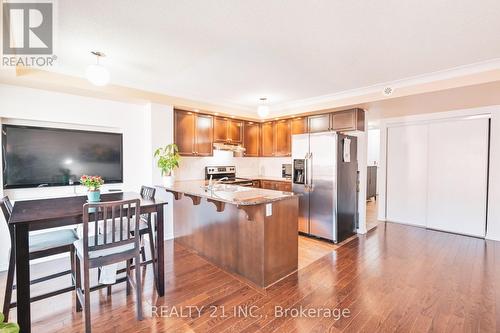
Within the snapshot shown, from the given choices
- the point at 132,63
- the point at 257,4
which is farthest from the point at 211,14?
the point at 132,63

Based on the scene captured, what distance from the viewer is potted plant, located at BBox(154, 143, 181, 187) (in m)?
3.91

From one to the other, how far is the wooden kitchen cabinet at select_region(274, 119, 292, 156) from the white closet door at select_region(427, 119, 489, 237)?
2867mm

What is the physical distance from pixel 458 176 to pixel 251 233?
14.6 ft

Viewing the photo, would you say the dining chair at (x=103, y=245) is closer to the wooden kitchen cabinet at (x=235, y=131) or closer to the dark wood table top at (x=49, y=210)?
the dark wood table top at (x=49, y=210)

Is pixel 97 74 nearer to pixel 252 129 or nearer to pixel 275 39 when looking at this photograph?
pixel 275 39

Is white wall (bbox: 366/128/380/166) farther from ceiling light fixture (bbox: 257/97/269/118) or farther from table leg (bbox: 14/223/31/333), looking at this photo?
table leg (bbox: 14/223/31/333)

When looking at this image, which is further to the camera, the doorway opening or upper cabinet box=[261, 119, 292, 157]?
the doorway opening

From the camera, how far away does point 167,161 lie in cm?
391

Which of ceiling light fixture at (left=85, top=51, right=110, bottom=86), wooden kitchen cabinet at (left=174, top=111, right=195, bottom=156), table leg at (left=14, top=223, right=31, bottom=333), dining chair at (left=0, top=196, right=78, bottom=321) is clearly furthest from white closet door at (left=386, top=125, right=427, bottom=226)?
table leg at (left=14, top=223, right=31, bottom=333)

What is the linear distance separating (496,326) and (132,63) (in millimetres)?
4527

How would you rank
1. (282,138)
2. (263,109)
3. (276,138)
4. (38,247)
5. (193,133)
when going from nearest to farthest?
(38,247) < (263,109) < (193,133) < (282,138) < (276,138)

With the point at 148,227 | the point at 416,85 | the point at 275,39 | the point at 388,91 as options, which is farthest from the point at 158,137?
the point at 416,85

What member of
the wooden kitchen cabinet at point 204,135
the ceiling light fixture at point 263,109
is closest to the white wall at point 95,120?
the wooden kitchen cabinet at point 204,135

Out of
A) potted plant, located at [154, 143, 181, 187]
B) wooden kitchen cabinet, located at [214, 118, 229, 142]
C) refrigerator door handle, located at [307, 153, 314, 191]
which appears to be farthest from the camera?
wooden kitchen cabinet, located at [214, 118, 229, 142]
